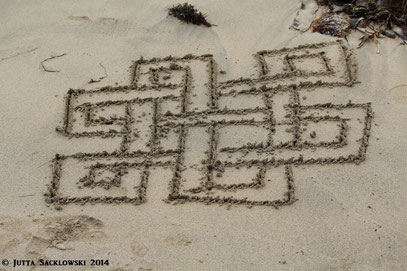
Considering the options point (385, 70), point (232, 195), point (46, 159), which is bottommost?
point (232, 195)

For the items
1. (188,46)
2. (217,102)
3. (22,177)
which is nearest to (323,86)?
(217,102)

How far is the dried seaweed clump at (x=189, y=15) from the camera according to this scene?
4.94 m

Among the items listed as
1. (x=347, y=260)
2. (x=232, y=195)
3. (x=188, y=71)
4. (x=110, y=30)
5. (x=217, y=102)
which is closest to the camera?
(x=347, y=260)

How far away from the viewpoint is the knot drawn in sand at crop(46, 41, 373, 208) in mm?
3625

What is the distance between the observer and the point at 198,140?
396 centimetres

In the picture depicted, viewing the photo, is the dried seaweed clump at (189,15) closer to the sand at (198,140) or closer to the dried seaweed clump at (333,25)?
the sand at (198,140)

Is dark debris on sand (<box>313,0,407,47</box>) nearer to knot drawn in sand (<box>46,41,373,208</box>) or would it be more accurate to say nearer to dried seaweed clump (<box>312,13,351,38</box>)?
dried seaweed clump (<box>312,13,351,38</box>)

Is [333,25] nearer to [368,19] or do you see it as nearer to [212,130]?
[368,19]

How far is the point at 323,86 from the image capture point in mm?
4293

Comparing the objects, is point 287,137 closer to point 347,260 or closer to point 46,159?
point 347,260

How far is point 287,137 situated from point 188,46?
1.43 meters

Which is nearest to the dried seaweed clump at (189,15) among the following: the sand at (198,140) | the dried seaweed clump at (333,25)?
the sand at (198,140)

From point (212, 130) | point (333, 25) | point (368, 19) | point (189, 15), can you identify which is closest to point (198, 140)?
point (212, 130)

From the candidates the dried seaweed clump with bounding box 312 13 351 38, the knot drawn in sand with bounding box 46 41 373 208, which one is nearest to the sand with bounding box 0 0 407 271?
the knot drawn in sand with bounding box 46 41 373 208
